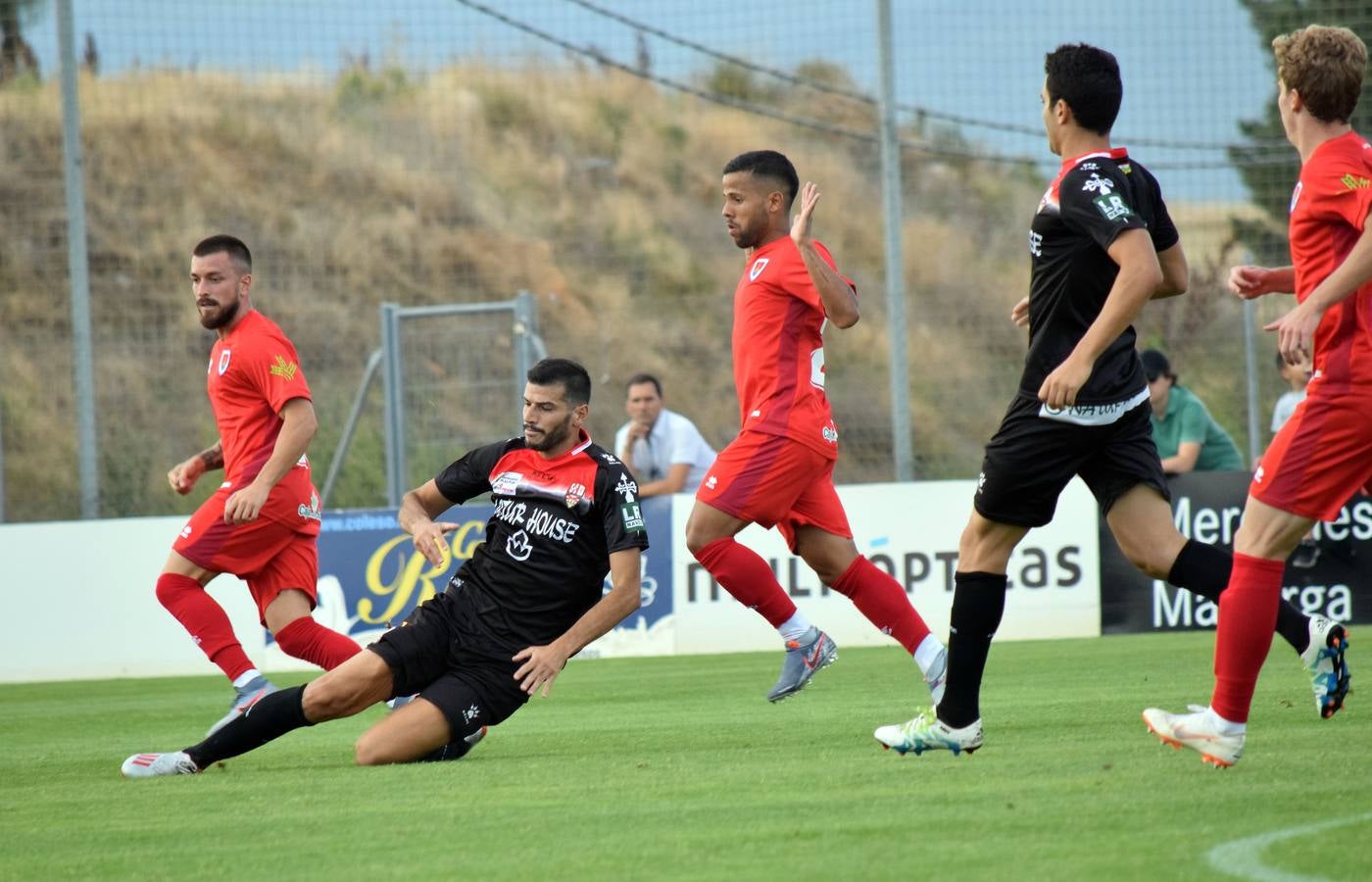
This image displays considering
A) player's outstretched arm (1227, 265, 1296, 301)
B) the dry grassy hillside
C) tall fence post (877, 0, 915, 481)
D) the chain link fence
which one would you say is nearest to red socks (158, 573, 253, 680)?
player's outstretched arm (1227, 265, 1296, 301)

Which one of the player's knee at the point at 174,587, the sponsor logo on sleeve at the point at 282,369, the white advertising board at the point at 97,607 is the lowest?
the white advertising board at the point at 97,607

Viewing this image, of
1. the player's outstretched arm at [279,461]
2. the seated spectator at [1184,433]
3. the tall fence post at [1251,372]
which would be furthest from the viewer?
the tall fence post at [1251,372]

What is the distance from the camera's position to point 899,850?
14.0 ft

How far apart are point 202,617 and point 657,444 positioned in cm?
664

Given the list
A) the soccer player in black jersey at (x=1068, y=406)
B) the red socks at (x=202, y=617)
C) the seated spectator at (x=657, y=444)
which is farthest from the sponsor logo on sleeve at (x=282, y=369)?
the seated spectator at (x=657, y=444)

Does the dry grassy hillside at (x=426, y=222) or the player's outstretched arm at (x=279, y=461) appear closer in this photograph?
the player's outstretched arm at (x=279, y=461)

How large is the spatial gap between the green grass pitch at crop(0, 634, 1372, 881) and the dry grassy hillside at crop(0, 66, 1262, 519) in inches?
574

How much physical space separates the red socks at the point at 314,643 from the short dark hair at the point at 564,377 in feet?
6.68

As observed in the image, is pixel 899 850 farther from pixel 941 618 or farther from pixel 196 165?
pixel 196 165

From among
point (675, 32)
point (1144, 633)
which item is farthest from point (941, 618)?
point (675, 32)

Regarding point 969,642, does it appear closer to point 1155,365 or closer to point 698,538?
point 698,538

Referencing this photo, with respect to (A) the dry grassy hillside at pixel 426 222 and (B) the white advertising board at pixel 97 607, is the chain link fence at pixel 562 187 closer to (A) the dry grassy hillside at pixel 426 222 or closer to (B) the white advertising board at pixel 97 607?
(A) the dry grassy hillside at pixel 426 222

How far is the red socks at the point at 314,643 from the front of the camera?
26.7ft

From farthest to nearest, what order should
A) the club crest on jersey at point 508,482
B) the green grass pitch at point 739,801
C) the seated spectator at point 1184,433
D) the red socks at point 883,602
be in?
the seated spectator at point 1184,433, the red socks at point 883,602, the club crest on jersey at point 508,482, the green grass pitch at point 739,801
